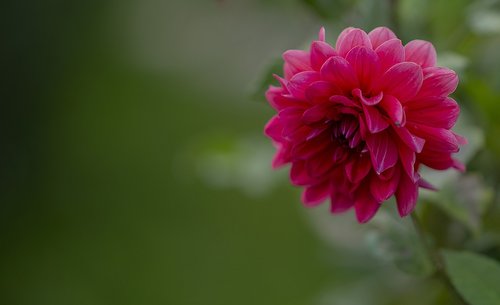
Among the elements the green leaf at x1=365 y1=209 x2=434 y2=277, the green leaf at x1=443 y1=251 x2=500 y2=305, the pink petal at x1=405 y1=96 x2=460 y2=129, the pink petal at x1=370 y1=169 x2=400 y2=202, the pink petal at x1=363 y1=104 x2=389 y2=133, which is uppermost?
the pink petal at x1=405 y1=96 x2=460 y2=129

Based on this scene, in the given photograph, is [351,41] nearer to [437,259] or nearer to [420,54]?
[420,54]

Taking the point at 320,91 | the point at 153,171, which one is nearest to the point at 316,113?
the point at 320,91

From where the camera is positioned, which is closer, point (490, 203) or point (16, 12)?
point (490, 203)

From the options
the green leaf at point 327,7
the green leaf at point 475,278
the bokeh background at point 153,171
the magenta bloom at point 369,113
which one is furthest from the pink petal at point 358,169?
the bokeh background at point 153,171

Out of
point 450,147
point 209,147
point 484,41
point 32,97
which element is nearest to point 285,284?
point 209,147

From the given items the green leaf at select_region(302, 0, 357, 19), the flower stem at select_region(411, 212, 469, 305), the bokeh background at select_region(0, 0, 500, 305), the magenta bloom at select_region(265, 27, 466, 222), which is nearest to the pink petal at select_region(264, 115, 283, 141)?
the magenta bloom at select_region(265, 27, 466, 222)

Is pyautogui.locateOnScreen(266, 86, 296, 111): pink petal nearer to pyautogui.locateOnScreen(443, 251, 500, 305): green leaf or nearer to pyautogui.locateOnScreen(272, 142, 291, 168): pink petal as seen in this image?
pyautogui.locateOnScreen(272, 142, 291, 168): pink petal

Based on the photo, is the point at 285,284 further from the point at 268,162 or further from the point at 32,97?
the point at 32,97
